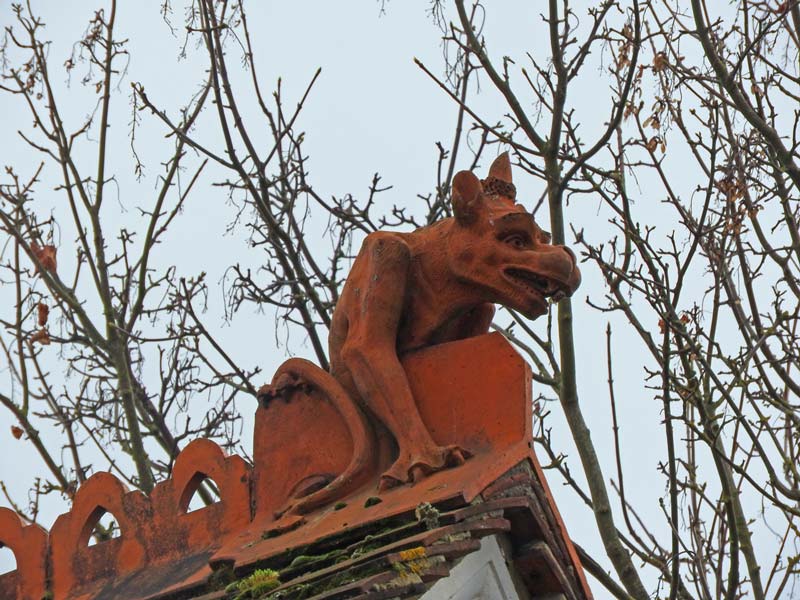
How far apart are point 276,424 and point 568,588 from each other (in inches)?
53.6

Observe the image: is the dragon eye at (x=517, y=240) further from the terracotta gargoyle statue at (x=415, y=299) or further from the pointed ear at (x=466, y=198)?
the pointed ear at (x=466, y=198)

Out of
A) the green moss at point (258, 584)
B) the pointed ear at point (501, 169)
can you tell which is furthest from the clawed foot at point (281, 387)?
the pointed ear at point (501, 169)

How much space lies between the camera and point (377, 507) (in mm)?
4754

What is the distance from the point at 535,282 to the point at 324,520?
126 centimetres

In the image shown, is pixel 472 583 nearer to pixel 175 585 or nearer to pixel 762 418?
pixel 175 585

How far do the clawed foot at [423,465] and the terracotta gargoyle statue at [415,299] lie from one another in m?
0.10

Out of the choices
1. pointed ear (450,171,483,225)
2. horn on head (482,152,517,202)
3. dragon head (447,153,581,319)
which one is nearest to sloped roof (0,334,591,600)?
dragon head (447,153,581,319)

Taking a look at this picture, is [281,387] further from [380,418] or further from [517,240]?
A: [517,240]

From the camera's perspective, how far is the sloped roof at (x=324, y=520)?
4.45 m

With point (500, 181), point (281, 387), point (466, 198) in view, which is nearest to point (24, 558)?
point (281, 387)

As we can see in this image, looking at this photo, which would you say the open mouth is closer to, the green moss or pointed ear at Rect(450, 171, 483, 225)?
pointed ear at Rect(450, 171, 483, 225)

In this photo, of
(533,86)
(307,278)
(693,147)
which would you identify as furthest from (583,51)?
(307,278)

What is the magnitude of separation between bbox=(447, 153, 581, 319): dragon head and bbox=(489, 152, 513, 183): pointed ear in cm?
18

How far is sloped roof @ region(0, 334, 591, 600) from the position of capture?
14.6 ft
